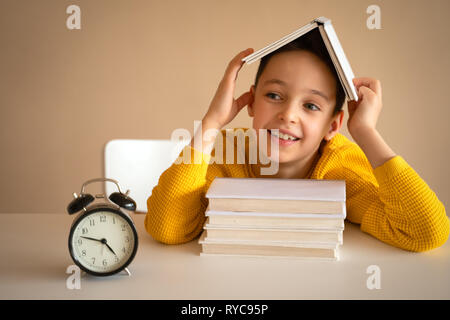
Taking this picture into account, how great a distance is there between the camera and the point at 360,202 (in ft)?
4.35

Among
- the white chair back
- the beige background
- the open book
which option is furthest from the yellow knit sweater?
the beige background

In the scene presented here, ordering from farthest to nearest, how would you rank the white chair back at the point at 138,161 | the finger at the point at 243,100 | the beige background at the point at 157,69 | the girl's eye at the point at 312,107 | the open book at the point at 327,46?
1. the beige background at the point at 157,69
2. the white chair back at the point at 138,161
3. the finger at the point at 243,100
4. the girl's eye at the point at 312,107
5. the open book at the point at 327,46

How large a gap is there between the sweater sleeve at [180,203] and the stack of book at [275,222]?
111mm

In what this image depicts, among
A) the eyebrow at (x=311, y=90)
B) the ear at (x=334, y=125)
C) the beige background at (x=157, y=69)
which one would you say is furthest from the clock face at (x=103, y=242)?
the beige background at (x=157, y=69)

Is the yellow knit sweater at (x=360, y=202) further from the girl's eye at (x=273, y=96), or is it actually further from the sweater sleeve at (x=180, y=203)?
the girl's eye at (x=273, y=96)

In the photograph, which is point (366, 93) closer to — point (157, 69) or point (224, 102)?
point (224, 102)

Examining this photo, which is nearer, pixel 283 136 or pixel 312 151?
pixel 283 136

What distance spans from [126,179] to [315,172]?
2.63 feet

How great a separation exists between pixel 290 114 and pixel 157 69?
2.08 metres

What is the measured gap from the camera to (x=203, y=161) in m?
1.28

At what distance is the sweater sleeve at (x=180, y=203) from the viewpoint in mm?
1211

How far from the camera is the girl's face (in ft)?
4.14

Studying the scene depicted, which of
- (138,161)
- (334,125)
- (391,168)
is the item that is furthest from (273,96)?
(138,161)

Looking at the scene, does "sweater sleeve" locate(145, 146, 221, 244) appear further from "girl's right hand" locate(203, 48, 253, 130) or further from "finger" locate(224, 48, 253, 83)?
"finger" locate(224, 48, 253, 83)
